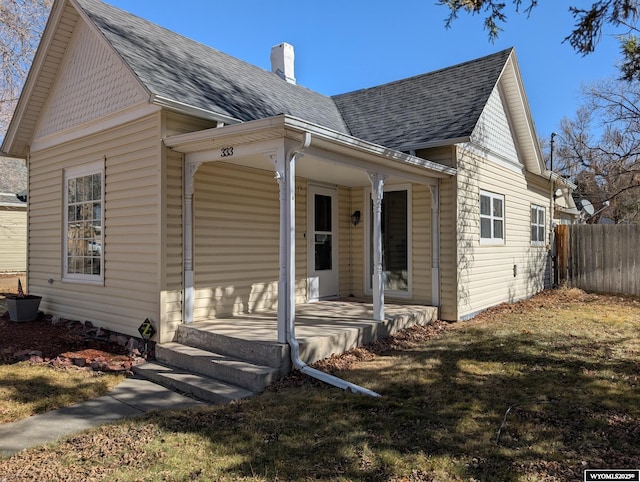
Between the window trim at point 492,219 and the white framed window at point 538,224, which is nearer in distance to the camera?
the window trim at point 492,219

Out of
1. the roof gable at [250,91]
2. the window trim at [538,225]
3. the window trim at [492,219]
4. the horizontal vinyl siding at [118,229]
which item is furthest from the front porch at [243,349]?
the window trim at [538,225]

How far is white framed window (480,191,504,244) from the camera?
955 cm

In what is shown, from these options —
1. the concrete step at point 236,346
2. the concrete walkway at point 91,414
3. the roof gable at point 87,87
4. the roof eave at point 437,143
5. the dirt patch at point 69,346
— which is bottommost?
the concrete walkway at point 91,414

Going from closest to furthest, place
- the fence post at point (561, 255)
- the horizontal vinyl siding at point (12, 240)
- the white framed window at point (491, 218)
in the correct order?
the white framed window at point (491, 218)
the fence post at point (561, 255)
the horizontal vinyl siding at point (12, 240)

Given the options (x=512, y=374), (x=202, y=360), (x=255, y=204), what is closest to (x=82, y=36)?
(x=255, y=204)

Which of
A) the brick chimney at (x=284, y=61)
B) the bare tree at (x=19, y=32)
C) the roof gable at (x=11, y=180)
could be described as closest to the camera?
the bare tree at (x=19, y=32)

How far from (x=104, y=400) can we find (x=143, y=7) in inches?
402

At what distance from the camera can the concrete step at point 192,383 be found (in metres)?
4.59

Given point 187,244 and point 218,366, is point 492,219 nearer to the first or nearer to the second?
Result: point 187,244

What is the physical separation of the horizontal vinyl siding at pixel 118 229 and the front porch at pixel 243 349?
0.70 metres

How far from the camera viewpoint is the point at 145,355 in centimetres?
593

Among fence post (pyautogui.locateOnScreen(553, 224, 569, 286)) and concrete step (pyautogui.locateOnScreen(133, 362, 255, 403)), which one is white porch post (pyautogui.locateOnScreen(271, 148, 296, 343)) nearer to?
concrete step (pyautogui.locateOnScreen(133, 362, 255, 403))

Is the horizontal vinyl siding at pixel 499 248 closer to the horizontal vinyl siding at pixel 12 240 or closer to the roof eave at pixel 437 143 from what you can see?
the roof eave at pixel 437 143

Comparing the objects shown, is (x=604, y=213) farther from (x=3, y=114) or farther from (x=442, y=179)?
(x=3, y=114)
